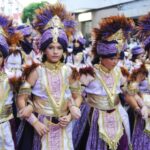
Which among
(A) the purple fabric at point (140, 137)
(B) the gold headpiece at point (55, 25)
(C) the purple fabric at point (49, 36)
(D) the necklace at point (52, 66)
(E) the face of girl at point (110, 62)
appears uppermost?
(B) the gold headpiece at point (55, 25)

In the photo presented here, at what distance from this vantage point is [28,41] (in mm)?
7453

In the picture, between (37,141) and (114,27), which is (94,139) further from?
(114,27)

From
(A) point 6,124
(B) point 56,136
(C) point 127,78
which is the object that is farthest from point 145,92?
(A) point 6,124

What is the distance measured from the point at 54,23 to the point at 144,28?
1.08 metres

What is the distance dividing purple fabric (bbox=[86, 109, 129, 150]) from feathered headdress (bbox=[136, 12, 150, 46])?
955 mm

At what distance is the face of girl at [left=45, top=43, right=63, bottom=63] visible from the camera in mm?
4027

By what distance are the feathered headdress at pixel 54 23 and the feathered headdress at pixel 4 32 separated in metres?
0.33

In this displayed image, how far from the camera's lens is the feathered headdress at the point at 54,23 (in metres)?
4.05

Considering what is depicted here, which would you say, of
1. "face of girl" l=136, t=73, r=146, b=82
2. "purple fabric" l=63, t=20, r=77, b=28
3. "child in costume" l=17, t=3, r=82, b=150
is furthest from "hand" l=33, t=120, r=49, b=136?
"face of girl" l=136, t=73, r=146, b=82

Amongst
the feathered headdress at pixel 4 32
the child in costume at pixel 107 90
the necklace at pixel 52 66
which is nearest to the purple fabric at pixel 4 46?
the feathered headdress at pixel 4 32

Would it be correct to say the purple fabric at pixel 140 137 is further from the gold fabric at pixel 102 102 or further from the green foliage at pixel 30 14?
the green foliage at pixel 30 14

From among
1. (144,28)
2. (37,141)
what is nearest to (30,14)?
(144,28)

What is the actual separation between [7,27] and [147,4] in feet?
60.8

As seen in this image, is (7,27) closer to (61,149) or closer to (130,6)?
(61,149)
